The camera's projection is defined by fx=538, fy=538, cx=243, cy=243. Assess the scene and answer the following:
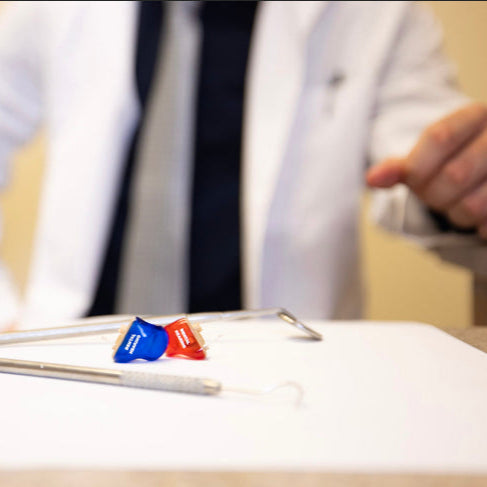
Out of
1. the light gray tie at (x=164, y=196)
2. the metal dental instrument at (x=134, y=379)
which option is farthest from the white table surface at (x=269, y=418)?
the light gray tie at (x=164, y=196)

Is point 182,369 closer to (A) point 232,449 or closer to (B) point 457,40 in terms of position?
(A) point 232,449

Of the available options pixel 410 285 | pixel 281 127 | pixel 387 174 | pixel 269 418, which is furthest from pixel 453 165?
pixel 410 285

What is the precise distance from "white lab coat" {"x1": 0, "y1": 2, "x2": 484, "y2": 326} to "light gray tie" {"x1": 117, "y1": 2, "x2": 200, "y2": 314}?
4cm

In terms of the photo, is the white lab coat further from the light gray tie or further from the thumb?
the thumb

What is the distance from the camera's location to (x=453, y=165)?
0.42 m

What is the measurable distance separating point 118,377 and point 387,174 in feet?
0.99

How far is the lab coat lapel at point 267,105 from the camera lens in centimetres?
57

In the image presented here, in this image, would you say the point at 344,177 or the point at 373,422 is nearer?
the point at 373,422

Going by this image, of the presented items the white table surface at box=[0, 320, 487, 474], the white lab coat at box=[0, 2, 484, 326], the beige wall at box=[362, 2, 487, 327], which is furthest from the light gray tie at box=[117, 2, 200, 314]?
the beige wall at box=[362, 2, 487, 327]

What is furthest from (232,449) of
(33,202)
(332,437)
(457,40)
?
(33,202)

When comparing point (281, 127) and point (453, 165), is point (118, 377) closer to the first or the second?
point (453, 165)

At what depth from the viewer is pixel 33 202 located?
134 centimetres

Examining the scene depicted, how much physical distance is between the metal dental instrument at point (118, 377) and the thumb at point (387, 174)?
0.29m

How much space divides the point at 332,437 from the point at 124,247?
49 cm
